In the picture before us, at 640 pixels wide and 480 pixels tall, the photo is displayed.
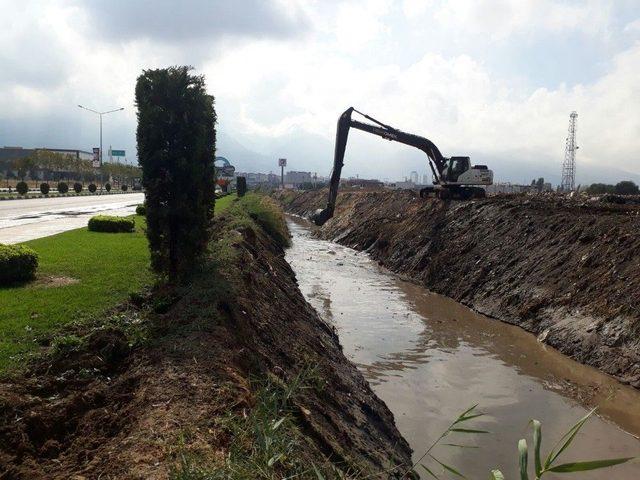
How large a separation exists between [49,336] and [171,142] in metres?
3.77

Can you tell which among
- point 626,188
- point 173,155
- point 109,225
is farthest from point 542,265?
point 626,188

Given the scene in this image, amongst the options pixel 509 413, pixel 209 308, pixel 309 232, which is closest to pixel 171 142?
pixel 209 308

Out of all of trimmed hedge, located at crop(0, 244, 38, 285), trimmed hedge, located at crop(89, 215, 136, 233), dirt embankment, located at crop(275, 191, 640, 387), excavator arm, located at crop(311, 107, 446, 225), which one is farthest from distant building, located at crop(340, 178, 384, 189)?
trimmed hedge, located at crop(0, 244, 38, 285)

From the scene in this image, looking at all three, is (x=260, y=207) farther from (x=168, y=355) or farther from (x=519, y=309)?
(x=168, y=355)

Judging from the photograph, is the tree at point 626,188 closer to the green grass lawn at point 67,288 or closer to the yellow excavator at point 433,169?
the yellow excavator at point 433,169

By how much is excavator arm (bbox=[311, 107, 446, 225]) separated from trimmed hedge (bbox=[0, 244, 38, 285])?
17.3m

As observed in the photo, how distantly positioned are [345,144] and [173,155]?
18.6 m

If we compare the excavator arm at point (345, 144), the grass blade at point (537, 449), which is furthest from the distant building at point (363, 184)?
the grass blade at point (537, 449)

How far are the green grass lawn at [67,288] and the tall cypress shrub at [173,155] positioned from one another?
1.28m

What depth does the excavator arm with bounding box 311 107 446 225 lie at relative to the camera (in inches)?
1031

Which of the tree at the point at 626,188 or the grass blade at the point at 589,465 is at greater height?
the tree at the point at 626,188

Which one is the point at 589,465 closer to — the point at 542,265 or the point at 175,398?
the point at 175,398

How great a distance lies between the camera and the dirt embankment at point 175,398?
3805mm

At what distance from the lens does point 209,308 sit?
6.81 meters
